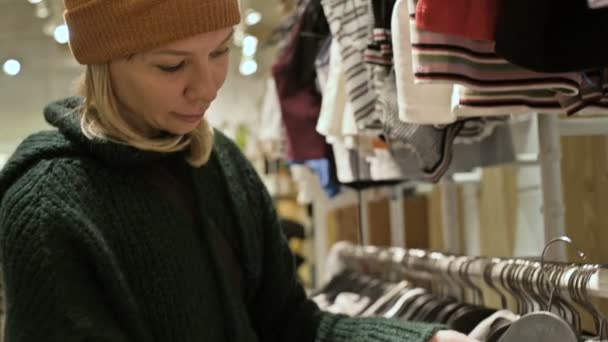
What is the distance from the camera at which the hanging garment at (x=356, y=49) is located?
5.28 feet

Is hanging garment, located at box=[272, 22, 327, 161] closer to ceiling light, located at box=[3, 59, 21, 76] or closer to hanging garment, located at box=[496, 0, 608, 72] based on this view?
ceiling light, located at box=[3, 59, 21, 76]

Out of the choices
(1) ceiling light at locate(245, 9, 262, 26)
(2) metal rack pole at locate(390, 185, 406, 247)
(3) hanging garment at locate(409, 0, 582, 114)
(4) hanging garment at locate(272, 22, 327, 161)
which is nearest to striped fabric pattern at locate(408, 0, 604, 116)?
(3) hanging garment at locate(409, 0, 582, 114)

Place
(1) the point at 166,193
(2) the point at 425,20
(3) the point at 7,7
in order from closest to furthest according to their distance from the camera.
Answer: (2) the point at 425,20, (1) the point at 166,193, (3) the point at 7,7

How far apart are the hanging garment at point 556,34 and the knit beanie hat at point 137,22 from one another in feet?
1.35

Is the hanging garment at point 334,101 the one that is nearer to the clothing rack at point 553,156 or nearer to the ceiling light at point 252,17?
the clothing rack at point 553,156

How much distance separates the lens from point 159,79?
1155 mm

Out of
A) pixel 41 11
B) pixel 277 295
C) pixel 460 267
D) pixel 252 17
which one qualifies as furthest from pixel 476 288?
pixel 252 17

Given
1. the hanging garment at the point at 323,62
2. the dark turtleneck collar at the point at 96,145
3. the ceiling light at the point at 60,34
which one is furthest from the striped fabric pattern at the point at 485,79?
the ceiling light at the point at 60,34

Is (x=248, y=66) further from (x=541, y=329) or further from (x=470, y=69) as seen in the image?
(x=541, y=329)

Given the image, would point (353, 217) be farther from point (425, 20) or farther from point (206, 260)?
point (425, 20)

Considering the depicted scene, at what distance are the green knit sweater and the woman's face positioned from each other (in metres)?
0.07

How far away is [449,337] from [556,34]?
16.0 inches

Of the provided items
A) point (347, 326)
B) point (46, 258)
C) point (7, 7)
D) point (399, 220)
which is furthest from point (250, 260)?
point (7, 7)

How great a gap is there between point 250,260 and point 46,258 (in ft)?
1.11
